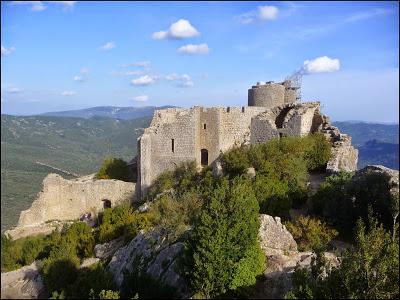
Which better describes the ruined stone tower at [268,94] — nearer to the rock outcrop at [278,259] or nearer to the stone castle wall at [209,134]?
the stone castle wall at [209,134]

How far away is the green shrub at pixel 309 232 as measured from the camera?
1292 cm

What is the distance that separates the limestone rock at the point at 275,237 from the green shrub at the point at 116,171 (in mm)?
13076

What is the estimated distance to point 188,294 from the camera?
10.3 metres

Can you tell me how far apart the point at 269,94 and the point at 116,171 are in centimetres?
961

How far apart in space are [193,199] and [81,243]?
4.98 m

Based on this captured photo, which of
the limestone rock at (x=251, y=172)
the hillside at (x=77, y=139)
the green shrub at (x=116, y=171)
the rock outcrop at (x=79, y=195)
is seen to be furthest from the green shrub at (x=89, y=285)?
the hillside at (x=77, y=139)

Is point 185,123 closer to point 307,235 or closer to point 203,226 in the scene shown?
point 307,235

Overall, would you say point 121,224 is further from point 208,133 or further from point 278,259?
point 278,259

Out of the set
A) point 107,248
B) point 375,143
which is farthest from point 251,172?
point 375,143

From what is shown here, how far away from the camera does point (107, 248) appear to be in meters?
15.9

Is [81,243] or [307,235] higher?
[307,235]

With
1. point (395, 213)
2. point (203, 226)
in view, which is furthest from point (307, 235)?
point (203, 226)

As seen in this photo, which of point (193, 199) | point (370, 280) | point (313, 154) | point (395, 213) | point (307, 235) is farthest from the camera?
point (313, 154)

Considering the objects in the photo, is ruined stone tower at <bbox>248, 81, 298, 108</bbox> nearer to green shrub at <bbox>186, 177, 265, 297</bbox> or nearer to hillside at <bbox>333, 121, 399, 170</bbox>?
green shrub at <bbox>186, 177, 265, 297</bbox>
